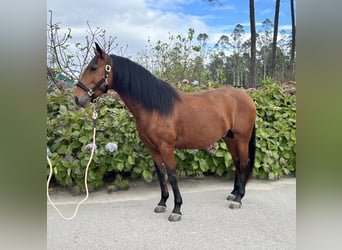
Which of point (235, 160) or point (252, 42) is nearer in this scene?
point (235, 160)

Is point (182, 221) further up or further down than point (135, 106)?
further down

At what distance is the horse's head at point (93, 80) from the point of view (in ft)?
7.50

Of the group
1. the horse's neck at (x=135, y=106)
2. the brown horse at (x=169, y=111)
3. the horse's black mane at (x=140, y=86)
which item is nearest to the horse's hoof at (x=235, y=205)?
A: the brown horse at (x=169, y=111)

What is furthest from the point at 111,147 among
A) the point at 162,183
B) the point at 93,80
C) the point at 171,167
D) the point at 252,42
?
the point at 252,42

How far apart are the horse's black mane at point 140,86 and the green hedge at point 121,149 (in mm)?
859

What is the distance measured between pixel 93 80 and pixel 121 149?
1.06 metres

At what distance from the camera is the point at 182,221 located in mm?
2533

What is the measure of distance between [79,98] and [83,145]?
973mm

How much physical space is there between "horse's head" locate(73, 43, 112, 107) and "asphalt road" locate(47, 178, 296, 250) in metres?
1.03

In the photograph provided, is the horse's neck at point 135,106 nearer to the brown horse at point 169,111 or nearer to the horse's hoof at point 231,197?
the brown horse at point 169,111

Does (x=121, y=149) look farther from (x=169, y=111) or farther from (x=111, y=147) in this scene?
(x=169, y=111)

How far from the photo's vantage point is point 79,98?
2279mm
